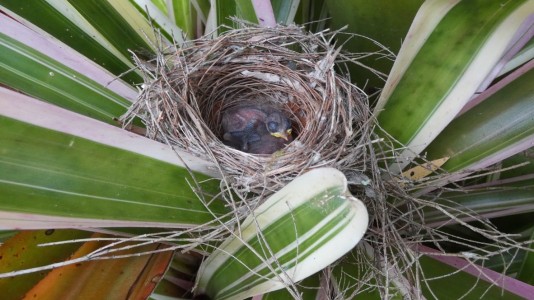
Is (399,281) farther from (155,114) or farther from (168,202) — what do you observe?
(155,114)

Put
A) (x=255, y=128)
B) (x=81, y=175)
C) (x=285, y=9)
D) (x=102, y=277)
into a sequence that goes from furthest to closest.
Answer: (x=255, y=128), (x=285, y=9), (x=102, y=277), (x=81, y=175)

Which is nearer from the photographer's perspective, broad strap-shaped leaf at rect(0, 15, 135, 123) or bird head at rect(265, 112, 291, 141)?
broad strap-shaped leaf at rect(0, 15, 135, 123)

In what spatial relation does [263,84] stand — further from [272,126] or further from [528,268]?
[528,268]

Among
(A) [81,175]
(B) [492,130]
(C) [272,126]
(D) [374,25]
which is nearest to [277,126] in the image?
(C) [272,126]

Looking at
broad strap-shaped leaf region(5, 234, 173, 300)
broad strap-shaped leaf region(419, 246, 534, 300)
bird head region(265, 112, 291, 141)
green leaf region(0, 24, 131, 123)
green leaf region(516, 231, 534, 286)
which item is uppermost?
green leaf region(0, 24, 131, 123)

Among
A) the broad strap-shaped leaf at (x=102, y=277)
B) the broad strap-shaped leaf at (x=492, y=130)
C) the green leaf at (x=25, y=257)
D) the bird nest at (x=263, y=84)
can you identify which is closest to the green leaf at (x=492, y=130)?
the broad strap-shaped leaf at (x=492, y=130)

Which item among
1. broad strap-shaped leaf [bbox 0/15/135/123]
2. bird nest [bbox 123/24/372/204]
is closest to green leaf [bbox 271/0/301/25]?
bird nest [bbox 123/24/372/204]

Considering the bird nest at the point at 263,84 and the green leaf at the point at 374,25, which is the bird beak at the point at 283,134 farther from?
the green leaf at the point at 374,25

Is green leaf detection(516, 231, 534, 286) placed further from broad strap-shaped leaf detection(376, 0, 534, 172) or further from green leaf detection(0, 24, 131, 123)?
green leaf detection(0, 24, 131, 123)
